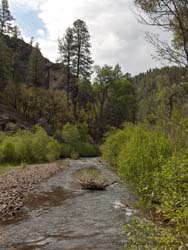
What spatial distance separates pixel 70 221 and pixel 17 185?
9.39 metres

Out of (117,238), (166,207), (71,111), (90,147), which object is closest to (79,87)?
(71,111)

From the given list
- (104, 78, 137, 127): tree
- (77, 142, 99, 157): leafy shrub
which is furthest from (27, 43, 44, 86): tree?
(77, 142, 99, 157): leafy shrub

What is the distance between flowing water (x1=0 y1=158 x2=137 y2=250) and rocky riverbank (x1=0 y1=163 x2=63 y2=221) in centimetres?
53

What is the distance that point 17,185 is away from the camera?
22250 mm

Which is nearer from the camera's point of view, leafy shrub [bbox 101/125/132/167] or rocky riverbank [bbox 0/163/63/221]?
rocky riverbank [bbox 0/163/63/221]

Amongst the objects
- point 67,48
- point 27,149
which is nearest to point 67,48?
point 67,48

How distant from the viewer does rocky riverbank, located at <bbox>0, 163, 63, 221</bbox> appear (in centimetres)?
1566

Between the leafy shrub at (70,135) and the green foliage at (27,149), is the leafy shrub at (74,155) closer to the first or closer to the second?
the leafy shrub at (70,135)

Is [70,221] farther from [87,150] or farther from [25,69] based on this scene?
[25,69]

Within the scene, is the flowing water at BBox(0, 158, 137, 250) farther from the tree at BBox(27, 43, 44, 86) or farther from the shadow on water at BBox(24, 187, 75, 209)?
the tree at BBox(27, 43, 44, 86)

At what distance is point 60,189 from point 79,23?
47.4m

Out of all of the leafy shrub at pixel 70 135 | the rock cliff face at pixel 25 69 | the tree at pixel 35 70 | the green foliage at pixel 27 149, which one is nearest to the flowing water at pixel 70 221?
the green foliage at pixel 27 149

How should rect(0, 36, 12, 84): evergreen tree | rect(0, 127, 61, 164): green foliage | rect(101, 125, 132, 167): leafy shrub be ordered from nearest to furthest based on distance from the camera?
rect(101, 125, 132, 167): leafy shrub, rect(0, 127, 61, 164): green foliage, rect(0, 36, 12, 84): evergreen tree

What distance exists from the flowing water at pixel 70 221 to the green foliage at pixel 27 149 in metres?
14.0
